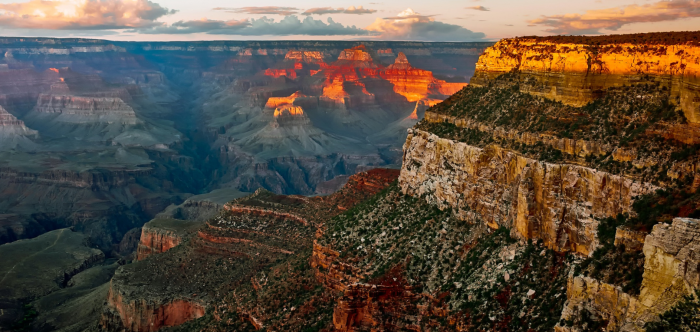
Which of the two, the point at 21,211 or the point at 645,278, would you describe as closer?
the point at 645,278

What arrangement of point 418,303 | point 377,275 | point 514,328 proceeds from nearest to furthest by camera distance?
point 514,328 → point 418,303 → point 377,275

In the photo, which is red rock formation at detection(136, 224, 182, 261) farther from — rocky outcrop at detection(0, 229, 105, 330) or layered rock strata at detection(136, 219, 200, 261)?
rocky outcrop at detection(0, 229, 105, 330)

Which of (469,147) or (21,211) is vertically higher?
(469,147)

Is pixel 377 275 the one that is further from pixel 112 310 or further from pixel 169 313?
pixel 112 310

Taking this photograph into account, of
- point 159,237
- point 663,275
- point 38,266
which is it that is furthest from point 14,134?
point 663,275

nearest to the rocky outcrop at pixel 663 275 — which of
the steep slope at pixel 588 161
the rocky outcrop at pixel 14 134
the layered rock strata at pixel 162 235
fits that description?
the steep slope at pixel 588 161

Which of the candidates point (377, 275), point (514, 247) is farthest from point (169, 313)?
point (514, 247)

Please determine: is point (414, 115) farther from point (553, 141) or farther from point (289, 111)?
point (553, 141)

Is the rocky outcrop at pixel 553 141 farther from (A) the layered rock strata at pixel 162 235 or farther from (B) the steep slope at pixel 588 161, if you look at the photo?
(A) the layered rock strata at pixel 162 235

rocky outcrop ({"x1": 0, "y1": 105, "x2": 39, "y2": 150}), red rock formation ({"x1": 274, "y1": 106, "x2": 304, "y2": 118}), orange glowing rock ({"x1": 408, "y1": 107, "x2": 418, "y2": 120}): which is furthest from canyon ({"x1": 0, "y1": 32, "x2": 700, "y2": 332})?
orange glowing rock ({"x1": 408, "y1": 107, "x2": 418, "y2": 120})
